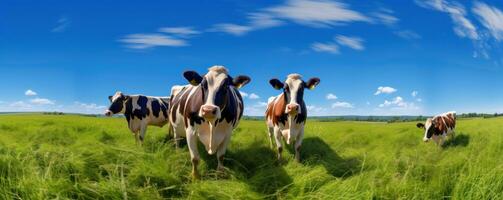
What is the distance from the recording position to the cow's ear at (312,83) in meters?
11.5

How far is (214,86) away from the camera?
8484 millimetres

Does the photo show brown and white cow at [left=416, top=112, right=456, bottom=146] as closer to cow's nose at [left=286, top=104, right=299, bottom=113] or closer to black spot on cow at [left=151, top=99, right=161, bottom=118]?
cow's nose at [left=286, top=104, right=299, bottom=113]

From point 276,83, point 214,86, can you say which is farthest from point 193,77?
point 276,83

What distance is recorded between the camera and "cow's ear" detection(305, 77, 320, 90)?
11508mm

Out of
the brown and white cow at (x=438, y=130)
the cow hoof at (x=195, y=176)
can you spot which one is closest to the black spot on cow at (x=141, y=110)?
the cow hoof at (x=195, y=176)

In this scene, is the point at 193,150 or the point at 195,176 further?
the point at 193,150

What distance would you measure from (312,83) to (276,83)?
37.9 inches

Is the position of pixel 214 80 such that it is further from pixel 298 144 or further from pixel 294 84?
pixel 298 144

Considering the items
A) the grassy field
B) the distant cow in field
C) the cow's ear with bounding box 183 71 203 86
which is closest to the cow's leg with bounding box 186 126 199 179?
the grassy field

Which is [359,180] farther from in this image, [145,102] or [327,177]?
[145,102]

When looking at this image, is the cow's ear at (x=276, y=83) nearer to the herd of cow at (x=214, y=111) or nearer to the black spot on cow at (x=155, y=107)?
the herd of cow at (x=214, y=111)

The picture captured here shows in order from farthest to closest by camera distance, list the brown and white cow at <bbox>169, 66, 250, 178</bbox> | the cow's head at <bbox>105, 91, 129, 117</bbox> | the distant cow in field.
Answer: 1. the cow's head at <bbox>105, 91, 129, 117</bbox>
2. the distant cow in field
3. the brown and white cow at <bbox>169, 66, 250, 178</bbox>

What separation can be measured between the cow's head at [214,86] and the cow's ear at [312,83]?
9.38 feet

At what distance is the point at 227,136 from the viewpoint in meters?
9.58
